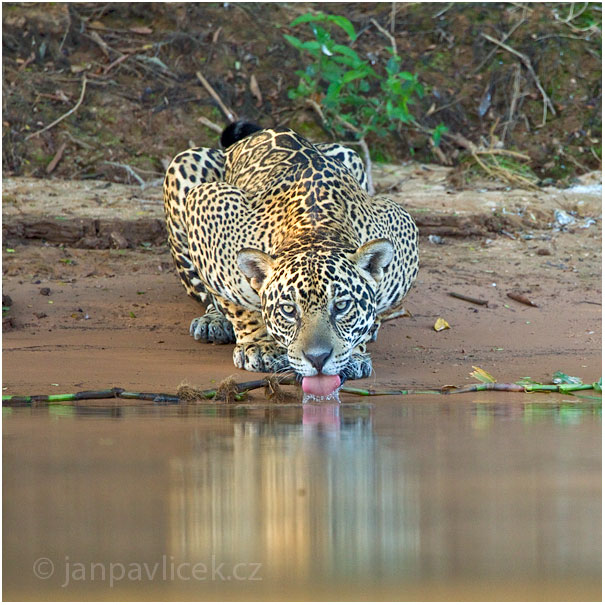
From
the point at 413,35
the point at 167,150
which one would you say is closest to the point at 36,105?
the point at 167,150

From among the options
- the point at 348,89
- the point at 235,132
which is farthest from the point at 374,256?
the point at 348,89

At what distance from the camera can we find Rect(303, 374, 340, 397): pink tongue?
620 cm

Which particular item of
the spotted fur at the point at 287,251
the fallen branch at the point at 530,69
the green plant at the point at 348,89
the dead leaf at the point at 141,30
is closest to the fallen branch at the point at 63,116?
the dead leaf at the point at 141,30

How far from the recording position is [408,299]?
934cm

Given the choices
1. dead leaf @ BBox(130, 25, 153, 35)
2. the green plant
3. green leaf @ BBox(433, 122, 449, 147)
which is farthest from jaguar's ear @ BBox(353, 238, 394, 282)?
dead leaf @ BBox(130, 25, 153, 35)

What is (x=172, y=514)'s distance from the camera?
3857mm

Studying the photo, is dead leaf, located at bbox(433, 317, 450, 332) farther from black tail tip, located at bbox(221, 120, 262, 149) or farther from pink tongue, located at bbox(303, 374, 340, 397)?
pink tongue, located at bbox(303, 374, 340, 397)

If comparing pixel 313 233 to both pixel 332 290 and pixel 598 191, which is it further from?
pixel 598 191

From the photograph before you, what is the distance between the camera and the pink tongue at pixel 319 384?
20.4 ft

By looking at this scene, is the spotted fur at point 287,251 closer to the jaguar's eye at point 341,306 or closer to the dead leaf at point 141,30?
the jaguar's eye at point 341,306

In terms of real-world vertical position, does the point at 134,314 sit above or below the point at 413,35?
below

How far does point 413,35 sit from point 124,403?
9.99 metres

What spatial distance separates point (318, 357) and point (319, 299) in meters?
0.37

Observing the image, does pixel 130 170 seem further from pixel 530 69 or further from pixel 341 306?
pixel 341 306
